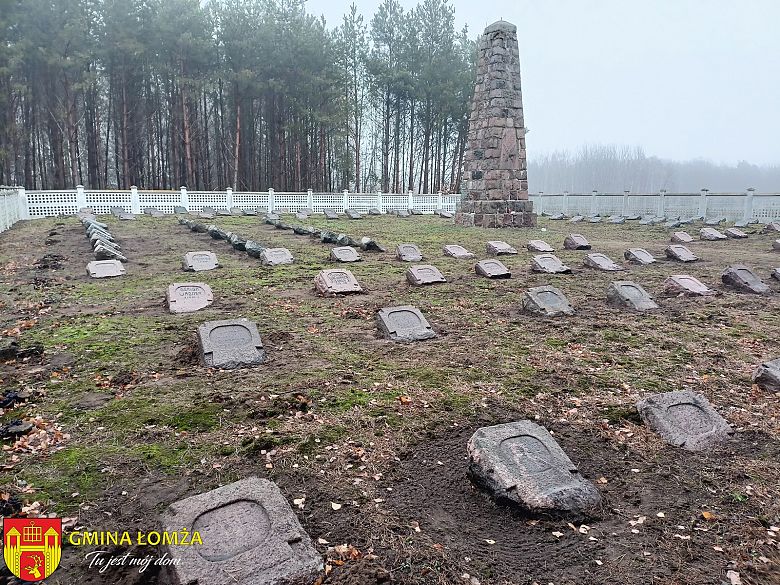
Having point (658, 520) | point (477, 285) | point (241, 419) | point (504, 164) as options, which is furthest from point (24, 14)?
point (658, 520)

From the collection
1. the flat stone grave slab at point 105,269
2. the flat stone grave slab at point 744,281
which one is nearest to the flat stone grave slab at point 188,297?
the flat stone grave slab at point 105,269

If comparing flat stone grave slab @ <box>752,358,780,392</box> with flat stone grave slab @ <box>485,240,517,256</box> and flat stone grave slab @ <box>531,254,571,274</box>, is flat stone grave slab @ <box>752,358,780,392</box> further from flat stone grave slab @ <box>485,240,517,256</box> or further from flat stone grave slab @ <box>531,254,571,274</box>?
flat stone grave slab @ <box>485,240,517,256</box>

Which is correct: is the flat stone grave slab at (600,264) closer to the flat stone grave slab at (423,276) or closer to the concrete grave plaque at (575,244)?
the concrete grave plaque at (575,244)

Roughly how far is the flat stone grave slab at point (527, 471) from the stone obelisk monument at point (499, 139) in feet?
43.6

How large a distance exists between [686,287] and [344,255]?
5.19m

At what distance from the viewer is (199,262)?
324 inches

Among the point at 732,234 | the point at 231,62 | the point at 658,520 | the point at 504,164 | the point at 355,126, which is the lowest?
the point at 658,520

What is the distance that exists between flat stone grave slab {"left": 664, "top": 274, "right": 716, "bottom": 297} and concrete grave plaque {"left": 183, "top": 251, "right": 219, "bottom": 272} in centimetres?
661

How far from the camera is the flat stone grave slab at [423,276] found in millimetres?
7266

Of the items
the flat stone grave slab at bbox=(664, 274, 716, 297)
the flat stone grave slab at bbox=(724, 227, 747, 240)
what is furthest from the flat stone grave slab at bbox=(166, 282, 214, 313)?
the flat stone grave slab at bbox=(724, 227, 747, 240)

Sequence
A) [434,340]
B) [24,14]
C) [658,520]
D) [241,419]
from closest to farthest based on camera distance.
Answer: [658,520] → [241,419] → [434,340] → [24,14]

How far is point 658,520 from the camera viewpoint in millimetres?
2428

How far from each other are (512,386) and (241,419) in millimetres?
1966

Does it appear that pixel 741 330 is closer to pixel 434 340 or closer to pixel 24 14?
pixel 434 340
